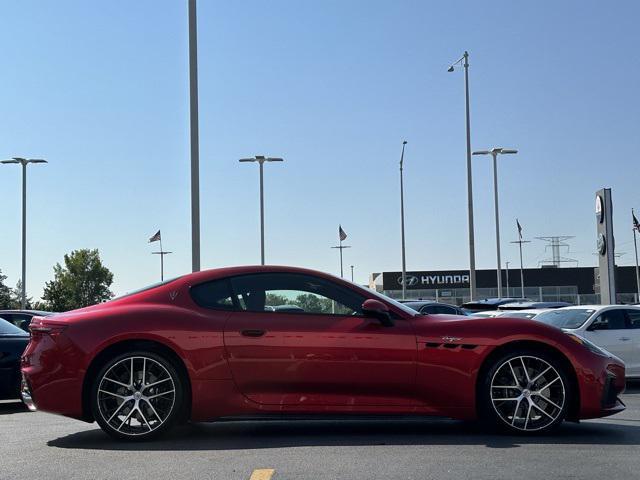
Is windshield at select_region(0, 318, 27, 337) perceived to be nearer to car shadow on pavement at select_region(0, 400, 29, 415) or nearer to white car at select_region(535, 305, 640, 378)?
car shadow on pavement at select_region(0, 400, 29, 415)

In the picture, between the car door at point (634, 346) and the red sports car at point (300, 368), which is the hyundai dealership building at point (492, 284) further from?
the red sports car at point (300, 368)

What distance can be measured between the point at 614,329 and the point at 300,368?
7824 millimetres

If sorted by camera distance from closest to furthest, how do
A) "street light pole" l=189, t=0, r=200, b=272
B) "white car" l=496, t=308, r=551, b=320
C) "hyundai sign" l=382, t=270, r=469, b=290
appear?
"white car" l=496, t=308, r=551, b=320 → "street light pole" l=189, t=0, r=200, b=272 → "hyundai sign" l=382, t=270, r=469, b=290

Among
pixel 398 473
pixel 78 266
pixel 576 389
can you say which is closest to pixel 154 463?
pixel 398 473

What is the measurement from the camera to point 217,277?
7.36 m

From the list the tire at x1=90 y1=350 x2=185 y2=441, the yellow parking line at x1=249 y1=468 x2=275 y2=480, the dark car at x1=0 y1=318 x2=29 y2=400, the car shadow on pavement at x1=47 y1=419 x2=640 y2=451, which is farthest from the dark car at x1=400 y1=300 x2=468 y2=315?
the yellow parking line at x1=249 y1=468 x2=275 y2=480

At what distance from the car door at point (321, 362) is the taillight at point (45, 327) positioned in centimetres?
136

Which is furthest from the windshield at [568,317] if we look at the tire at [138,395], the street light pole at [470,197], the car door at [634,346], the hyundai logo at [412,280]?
the hyundai logo at [412,280]

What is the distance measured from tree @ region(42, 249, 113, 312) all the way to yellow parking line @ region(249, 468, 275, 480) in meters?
71.2

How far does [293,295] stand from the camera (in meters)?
7.32

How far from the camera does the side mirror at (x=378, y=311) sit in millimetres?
6949

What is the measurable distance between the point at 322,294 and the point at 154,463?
77.8 inches

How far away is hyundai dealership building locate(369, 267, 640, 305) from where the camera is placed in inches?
2726

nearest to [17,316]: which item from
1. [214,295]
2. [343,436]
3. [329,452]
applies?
[214,295]
